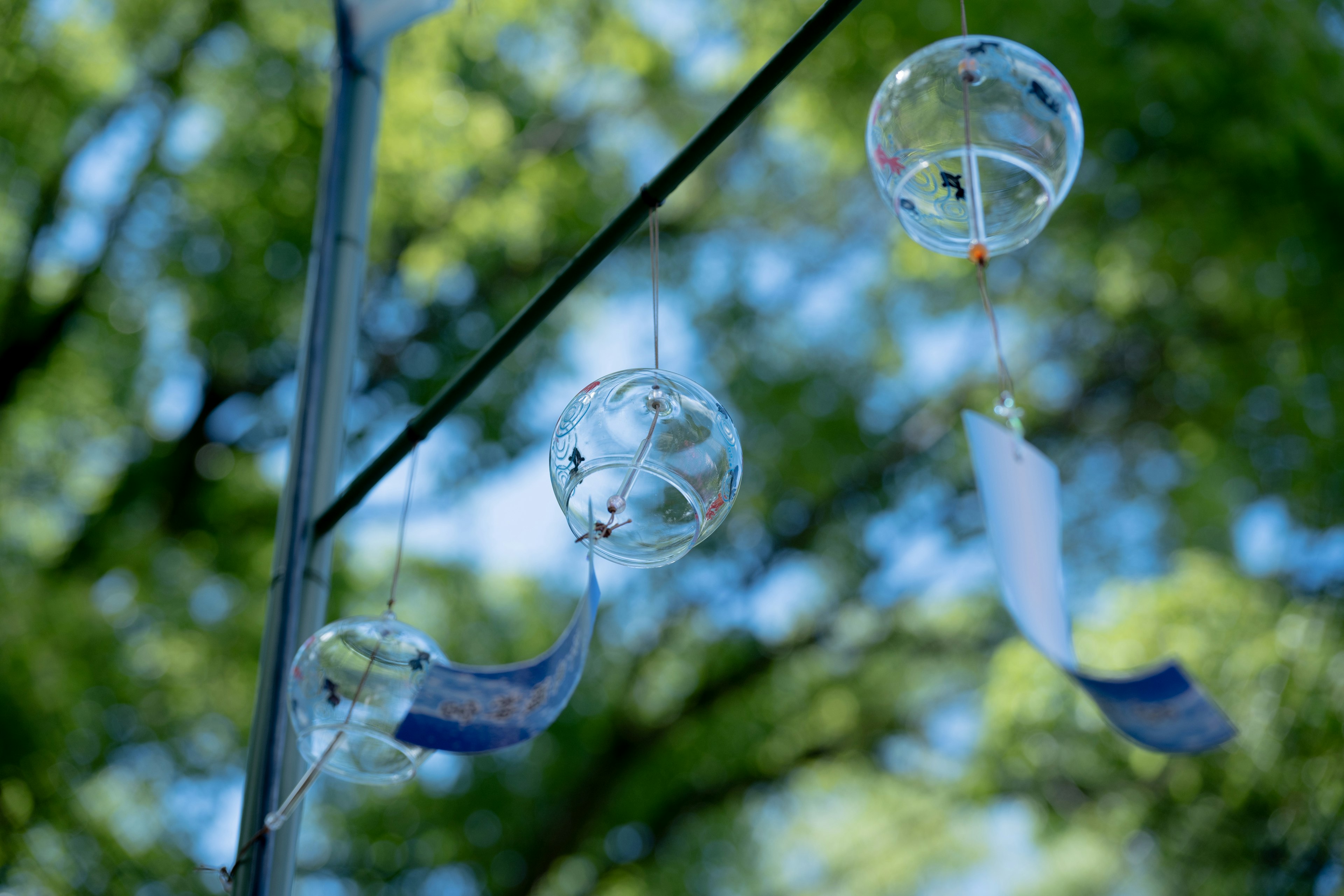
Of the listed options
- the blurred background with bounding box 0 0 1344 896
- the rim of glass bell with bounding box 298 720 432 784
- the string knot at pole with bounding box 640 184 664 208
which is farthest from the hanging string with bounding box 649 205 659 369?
the blurred background with bounding box 0 0 1344 896

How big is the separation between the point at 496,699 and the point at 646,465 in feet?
2.31

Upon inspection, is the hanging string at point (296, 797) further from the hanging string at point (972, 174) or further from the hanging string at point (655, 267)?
the hanging string at point (972, 174)

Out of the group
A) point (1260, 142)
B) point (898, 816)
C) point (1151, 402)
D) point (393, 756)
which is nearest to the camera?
point (393, 756)

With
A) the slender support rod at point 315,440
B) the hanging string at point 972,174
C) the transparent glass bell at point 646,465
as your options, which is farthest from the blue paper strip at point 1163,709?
the slender support rod at point 315,440

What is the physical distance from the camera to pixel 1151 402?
25.5 ft

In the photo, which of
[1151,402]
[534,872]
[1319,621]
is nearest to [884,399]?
[1151,402]

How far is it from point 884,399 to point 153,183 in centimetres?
482

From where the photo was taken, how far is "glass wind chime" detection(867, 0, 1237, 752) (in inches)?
77.3

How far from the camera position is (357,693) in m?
2.34

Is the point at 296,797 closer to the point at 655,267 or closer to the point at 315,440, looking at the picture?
the point at 315,440

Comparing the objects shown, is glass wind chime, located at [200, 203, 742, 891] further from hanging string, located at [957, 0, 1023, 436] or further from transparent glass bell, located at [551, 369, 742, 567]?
hanging string, located at [957, 0, 1023, 436]

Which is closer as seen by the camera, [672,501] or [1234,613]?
[672,501]

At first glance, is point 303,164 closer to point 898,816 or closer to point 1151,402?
point 1151,402

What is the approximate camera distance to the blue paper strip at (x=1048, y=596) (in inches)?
76.5
